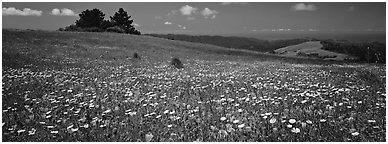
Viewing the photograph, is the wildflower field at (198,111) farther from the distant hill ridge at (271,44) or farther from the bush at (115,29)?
the bush at (115,29)

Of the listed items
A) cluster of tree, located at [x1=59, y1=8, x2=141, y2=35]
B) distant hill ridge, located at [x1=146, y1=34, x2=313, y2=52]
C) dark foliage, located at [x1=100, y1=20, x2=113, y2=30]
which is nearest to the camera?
distant hill ridge, located at [x1=146, y1=34, x2=313, y2=52]

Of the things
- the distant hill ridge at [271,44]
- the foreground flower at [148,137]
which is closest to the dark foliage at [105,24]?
the distant hill ridge at [271,44]

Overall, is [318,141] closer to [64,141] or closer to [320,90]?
[320,90]

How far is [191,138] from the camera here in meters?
5.20

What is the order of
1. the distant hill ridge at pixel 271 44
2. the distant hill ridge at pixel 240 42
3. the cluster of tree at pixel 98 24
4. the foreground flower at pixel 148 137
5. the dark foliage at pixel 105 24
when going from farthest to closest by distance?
the dark foliage at pixel 105 24 → the cluster of tree at pixel 98 24 → the distant hill ridge at pixel 240 42 → the distant hill ridge at pixel 271 44 → the foreground flower at pixel 148 137

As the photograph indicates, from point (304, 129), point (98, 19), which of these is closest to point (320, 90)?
point (304, 129)

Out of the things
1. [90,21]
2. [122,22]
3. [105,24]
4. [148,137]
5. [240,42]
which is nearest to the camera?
[148,137]

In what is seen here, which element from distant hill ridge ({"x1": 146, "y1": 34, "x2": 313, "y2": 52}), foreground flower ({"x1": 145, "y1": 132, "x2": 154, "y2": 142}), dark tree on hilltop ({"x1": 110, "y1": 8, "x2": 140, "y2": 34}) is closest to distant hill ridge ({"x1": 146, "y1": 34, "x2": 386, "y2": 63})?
distant hill ridge ({"x1": 146, "y1": 34, "x2": 313, "y2": 52})

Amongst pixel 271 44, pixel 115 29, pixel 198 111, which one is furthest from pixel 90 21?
pixel 198 111

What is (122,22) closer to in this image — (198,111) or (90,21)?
(90,21)

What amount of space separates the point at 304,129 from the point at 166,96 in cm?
358

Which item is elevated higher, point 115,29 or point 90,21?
point 90,21

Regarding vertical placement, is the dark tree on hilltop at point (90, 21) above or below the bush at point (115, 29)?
above

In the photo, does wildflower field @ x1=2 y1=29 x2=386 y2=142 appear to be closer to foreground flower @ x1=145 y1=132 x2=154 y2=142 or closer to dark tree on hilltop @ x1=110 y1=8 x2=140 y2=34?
foreground flower @ x1=145 y1=132 x2=154 y2=142
